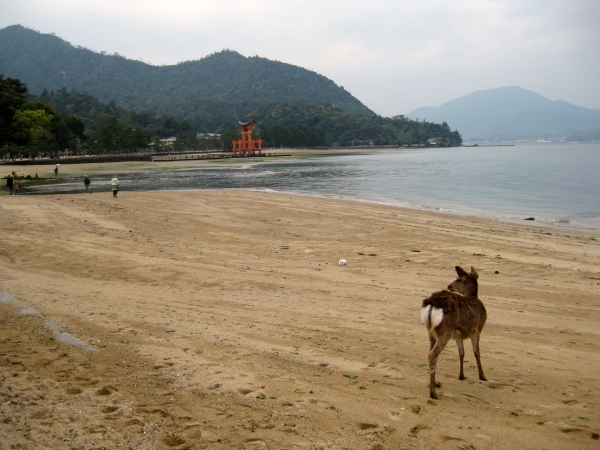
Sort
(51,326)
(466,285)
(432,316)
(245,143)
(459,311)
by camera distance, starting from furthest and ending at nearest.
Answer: (245,143)
(51,326)
(466,285)
(459,311)
(432,316)

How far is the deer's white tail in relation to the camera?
16.5 feet

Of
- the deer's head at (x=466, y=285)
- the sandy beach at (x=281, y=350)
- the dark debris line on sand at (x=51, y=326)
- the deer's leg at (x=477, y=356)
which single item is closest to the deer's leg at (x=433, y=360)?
the sandy beach at (x=281, y=350)

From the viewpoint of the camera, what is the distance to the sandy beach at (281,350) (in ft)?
13.7

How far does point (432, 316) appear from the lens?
5.05 meters

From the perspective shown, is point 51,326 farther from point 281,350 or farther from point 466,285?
point 466,285

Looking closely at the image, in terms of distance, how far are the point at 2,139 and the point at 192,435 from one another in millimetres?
76473

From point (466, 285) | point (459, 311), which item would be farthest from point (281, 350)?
point (466, 285)

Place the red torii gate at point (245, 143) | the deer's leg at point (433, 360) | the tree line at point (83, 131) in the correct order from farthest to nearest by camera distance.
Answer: the red torii gate at point (245, 143) → the tree line at point (83, 131) → the deer's leg at point (433, 360)

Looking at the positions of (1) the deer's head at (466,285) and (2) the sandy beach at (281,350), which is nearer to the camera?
(2) the sandy beach at (281,350)

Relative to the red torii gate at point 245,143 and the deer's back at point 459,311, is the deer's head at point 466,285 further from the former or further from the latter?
the red torii gate at point 245,143

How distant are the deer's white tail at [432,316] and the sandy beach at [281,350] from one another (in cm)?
76

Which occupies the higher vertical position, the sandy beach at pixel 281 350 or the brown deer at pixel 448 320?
the brown deer at pixel 448 320

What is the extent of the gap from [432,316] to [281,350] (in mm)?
2064

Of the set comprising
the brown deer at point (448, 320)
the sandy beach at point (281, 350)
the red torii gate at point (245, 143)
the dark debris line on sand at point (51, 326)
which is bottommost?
the sandy beach at point (281, 350)
